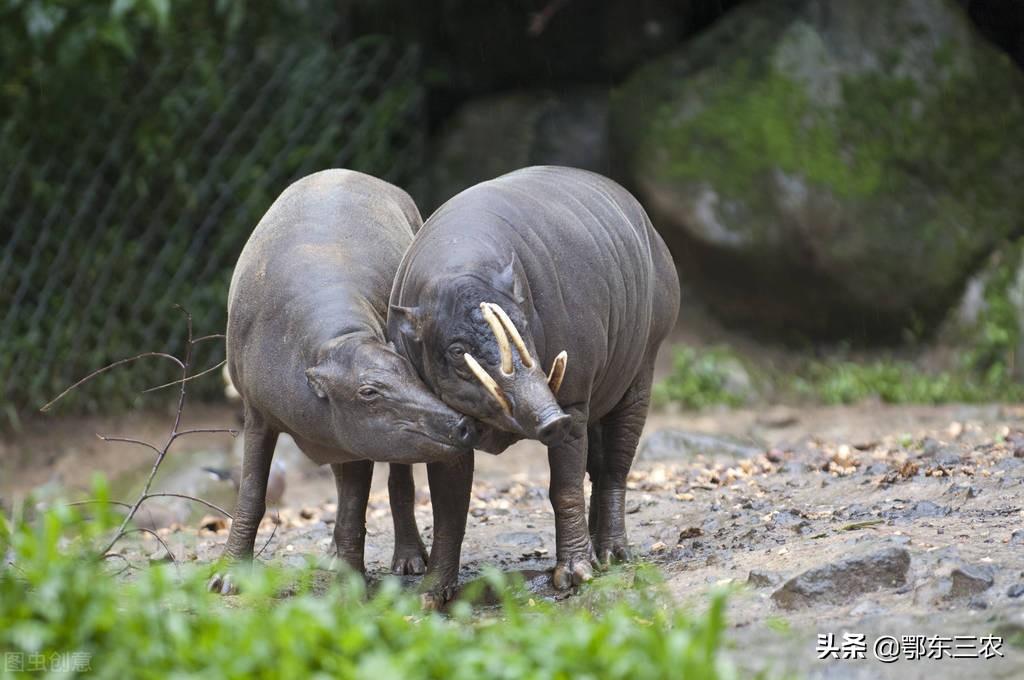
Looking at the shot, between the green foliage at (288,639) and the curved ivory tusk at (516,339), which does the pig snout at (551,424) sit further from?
the green foliage at (288,639)

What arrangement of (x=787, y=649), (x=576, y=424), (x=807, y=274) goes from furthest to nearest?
(x=807, y=274) → (x=576, y=424) → (x=787, y=649)

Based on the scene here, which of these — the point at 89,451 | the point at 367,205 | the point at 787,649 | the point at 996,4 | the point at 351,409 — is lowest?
the point at 89,451

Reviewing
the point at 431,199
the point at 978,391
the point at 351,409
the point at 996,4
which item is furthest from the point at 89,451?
the point at 996,4

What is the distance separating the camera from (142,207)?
29.7 ft

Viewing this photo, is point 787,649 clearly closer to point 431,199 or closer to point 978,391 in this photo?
point 978,391

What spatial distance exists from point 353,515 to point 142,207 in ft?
14.4

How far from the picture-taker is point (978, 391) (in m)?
8.99

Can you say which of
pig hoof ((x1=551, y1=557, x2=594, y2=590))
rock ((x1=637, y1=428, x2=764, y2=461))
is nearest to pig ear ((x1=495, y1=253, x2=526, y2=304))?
pig hoof ((x1=551, y1=557, x2=594, y2=590))

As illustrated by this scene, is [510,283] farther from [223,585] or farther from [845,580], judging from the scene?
[223,585]

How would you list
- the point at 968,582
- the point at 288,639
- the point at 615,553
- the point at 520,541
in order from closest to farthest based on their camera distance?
the point at 288,639 → the point at 968,582 → the point at 615,553 → the point at 520,541

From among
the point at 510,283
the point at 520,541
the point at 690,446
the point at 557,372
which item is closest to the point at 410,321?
the point at 510,283

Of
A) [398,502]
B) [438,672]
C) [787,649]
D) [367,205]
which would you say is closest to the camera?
[438,672]

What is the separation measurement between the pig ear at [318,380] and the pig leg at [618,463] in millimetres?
1441

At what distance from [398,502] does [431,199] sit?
4.95 m
